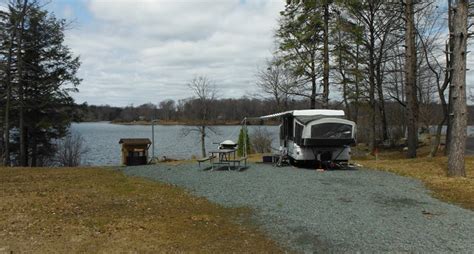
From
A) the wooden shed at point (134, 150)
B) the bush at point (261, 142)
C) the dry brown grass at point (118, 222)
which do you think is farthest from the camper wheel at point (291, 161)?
the bush at point (261, 142)

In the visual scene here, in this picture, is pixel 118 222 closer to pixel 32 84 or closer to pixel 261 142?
pixel 32 84

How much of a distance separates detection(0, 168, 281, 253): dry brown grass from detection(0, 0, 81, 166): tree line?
12.1 meters

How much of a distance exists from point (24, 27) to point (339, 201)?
20.1 meters

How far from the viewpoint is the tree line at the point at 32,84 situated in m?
21.0

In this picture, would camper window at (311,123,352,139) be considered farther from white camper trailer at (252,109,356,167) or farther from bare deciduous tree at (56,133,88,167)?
bare deciduous tree at (56,133,88,167)

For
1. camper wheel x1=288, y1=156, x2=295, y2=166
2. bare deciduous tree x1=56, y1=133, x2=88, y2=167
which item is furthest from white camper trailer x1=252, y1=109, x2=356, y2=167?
bare deciduous tree x1=56, y1=133, x2=88, y2=167

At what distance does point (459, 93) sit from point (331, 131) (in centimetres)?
383

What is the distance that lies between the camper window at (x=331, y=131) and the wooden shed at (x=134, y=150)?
24.1 feet

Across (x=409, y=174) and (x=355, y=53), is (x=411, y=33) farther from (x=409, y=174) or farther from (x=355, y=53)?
(x=409, y=174)

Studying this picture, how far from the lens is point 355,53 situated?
24.4 m

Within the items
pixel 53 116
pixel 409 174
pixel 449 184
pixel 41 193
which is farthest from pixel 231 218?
pixel 53 116

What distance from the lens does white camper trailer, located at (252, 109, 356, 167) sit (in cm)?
1377

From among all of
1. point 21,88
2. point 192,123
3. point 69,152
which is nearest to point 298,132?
point 21,88

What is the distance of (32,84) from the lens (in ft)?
73.7
